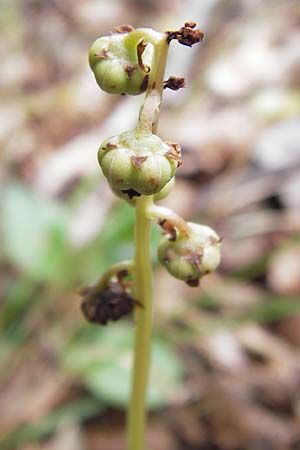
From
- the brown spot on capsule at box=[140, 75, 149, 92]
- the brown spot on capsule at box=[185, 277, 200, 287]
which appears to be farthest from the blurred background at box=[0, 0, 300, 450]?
the brown spot on capsule at box=[140, 75, 149, 92]

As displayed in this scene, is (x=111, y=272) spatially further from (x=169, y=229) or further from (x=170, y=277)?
(x=170, y=277)

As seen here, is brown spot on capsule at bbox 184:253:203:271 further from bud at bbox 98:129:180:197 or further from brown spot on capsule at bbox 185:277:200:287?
bud at bbox 98:129:180:197

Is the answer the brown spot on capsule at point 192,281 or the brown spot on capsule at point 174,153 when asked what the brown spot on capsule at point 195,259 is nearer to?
the brown spot on capsule at point 192,281

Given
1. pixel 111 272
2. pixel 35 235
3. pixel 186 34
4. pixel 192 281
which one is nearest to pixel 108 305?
pixel 111 272

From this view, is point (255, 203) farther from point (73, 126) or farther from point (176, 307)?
point (73, 126)

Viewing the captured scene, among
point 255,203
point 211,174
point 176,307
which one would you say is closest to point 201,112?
point 211,174
